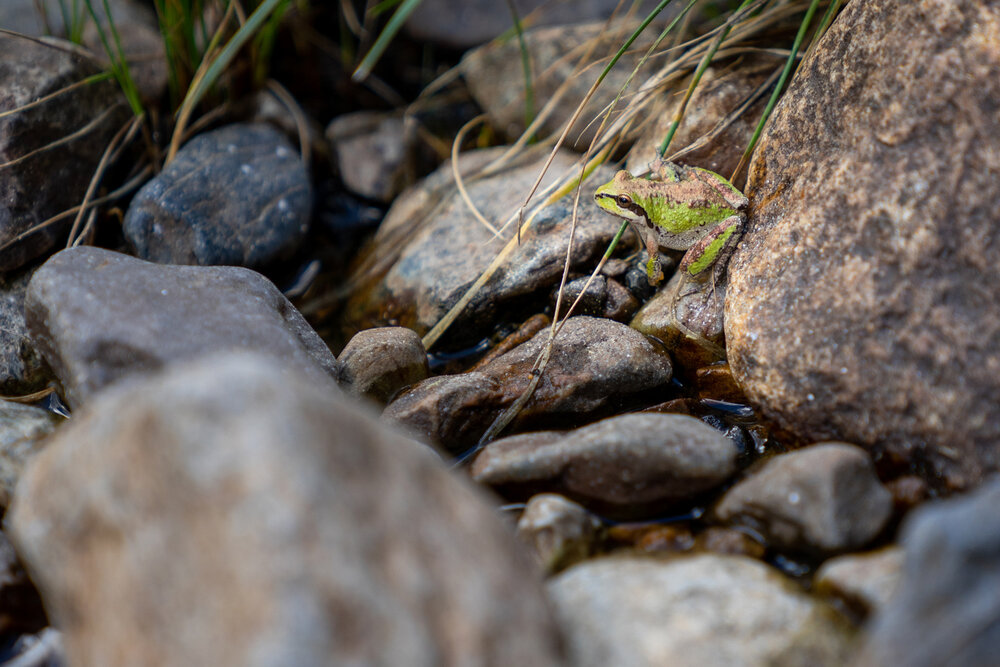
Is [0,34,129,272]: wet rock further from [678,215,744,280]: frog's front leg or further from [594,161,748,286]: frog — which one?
[678,215,744,280]: frog's front leg

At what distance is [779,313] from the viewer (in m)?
3.01

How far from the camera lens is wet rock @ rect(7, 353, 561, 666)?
1631 mm

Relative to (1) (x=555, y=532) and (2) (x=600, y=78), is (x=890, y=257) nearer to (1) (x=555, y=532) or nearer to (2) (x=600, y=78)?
(2) (x=600, y=78)

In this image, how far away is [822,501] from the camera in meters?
2.43

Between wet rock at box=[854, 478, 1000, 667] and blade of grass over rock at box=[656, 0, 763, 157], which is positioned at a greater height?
blade of grass over rock at box=[656, 0, 763, 157]

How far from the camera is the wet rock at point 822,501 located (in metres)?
2.43

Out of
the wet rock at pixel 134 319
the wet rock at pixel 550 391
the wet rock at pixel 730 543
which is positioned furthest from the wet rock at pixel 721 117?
the wet rock at pixel 134 319

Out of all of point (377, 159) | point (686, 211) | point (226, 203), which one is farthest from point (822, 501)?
point (377, 159)

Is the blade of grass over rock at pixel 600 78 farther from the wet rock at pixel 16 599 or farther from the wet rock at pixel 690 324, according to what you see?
the wet rock at pixel 16 599

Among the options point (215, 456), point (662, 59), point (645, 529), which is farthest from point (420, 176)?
point (215, 456)

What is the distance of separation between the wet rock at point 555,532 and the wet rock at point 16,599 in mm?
1863

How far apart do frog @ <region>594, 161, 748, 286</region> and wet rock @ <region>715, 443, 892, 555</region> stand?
120 centimetres

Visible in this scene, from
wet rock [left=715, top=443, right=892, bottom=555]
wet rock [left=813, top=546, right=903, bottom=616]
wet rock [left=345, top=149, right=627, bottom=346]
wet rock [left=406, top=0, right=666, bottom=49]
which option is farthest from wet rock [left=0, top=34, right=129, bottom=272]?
wet rock [left=813, top=546, right=903, bottom=616]

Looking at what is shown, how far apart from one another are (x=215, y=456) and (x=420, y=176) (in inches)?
162
